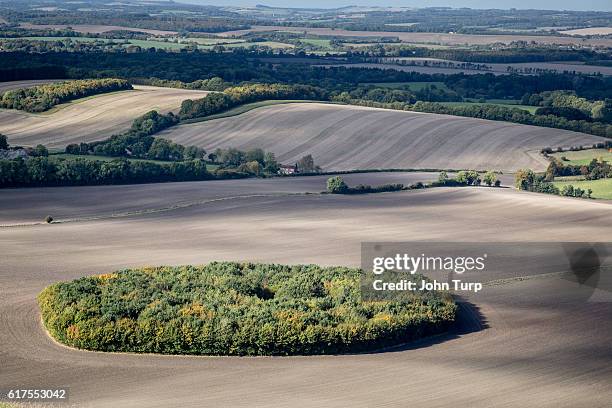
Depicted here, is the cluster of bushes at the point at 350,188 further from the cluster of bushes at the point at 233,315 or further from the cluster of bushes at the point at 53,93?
the cluster of bushes at the point at 53,93

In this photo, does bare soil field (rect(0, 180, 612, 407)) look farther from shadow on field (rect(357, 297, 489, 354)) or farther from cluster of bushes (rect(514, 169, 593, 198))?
cluster of bushes (rect(514, 169, 593, 198))

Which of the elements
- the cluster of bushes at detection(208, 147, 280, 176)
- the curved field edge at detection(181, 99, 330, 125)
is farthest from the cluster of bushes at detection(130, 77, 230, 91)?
the cluster of bushes at detection(208, 147, 280, 176)

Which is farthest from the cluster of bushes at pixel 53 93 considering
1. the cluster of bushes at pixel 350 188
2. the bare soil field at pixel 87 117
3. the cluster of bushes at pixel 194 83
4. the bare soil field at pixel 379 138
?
the cluster of bushes at pixel 350 188

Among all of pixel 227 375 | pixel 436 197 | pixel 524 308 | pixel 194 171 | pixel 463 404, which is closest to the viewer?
pixel 463 404

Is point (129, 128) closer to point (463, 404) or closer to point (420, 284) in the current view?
point (420, 284)

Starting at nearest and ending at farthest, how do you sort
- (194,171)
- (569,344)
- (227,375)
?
(227,375)
(569,344)
(194,171)

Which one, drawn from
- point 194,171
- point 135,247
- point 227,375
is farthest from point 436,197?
point 227,375

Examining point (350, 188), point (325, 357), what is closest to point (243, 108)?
point (350, 188)
